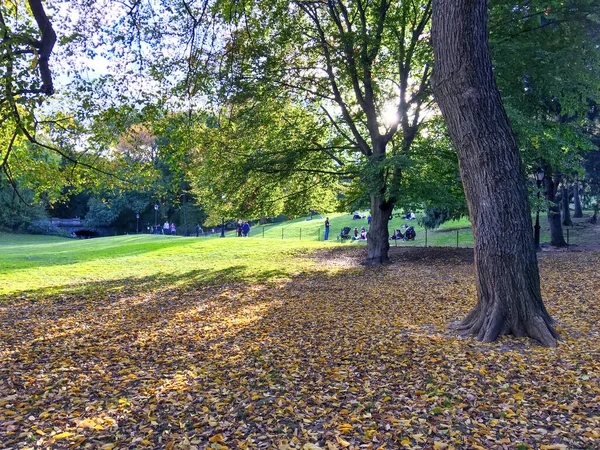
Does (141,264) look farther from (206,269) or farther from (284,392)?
(284,392)

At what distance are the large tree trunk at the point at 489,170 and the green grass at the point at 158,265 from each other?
28.0 ft

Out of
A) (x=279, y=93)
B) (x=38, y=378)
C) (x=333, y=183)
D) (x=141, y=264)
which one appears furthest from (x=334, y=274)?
(x=38, y=378)

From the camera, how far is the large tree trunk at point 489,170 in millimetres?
5320

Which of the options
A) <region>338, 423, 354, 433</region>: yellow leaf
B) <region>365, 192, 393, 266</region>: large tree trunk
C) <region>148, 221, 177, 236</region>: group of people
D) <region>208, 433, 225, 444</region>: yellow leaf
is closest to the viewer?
<region>208, 433, 225, 444</region>: yellow leaf

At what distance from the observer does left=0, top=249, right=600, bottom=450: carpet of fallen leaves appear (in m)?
3.34

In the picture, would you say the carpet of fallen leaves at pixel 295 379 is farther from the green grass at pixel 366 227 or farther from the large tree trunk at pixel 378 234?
the green grass at pixel 366 227

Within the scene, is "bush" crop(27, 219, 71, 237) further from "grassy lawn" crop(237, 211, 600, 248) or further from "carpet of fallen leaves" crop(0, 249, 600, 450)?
"carpet of fallen leaves" crop(0, 249, 600, 450)

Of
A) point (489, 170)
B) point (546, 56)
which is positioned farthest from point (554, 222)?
point (489, 170)

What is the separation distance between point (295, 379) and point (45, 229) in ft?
172

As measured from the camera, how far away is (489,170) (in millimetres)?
5398

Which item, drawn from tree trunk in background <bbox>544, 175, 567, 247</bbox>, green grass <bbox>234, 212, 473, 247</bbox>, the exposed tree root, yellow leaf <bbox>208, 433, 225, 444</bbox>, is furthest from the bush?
yellow leaf <bbox>208, 433, 225, 444</bbox>

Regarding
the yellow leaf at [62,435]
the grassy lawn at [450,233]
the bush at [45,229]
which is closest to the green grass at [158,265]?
the grassy lawn at [450,233]

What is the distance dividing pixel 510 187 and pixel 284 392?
3720mm

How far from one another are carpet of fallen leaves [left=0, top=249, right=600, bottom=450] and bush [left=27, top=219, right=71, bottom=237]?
4606 cm
